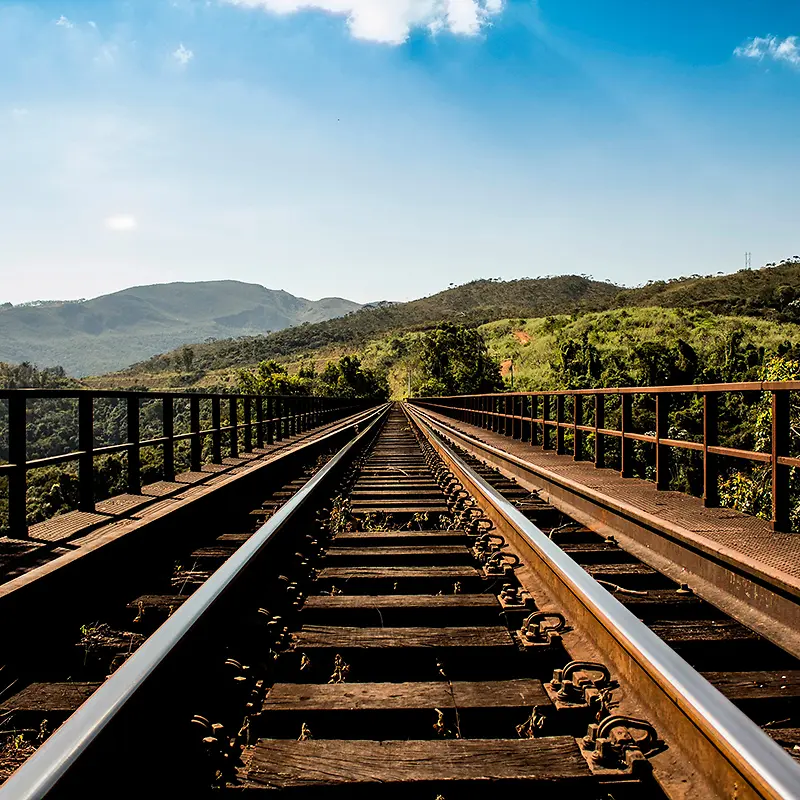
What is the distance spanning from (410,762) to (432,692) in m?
0.54

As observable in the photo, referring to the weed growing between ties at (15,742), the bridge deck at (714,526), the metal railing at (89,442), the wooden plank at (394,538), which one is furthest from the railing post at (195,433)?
the weed growing between ties at (15,742)

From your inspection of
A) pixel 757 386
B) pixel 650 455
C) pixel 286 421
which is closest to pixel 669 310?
pixel 650 455

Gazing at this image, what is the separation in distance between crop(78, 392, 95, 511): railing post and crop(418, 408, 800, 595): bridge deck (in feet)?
14.8

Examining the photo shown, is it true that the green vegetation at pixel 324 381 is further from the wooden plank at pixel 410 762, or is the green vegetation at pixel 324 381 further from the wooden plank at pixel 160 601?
the wooden plank at pixel 410 762

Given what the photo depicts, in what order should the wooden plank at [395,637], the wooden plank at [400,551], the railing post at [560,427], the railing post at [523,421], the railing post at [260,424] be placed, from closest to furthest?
the wooden plank at [395,637] < the wooden plank at [400,551] < the railing post at [560,427] < the railing post at [260,424] < the railing post at [523,421]

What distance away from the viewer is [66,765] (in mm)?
1831

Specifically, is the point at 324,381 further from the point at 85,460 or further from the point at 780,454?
the point at 780,454

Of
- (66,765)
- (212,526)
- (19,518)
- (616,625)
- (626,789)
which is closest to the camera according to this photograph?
(66,765)

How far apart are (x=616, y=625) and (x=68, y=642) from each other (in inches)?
100

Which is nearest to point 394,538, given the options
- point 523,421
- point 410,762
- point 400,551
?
point 400,551

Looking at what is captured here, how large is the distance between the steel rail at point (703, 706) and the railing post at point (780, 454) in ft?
6.91

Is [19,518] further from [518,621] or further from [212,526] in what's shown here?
[518,621]

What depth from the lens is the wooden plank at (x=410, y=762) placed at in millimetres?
2105

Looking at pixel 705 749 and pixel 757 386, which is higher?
pixel 757 386
